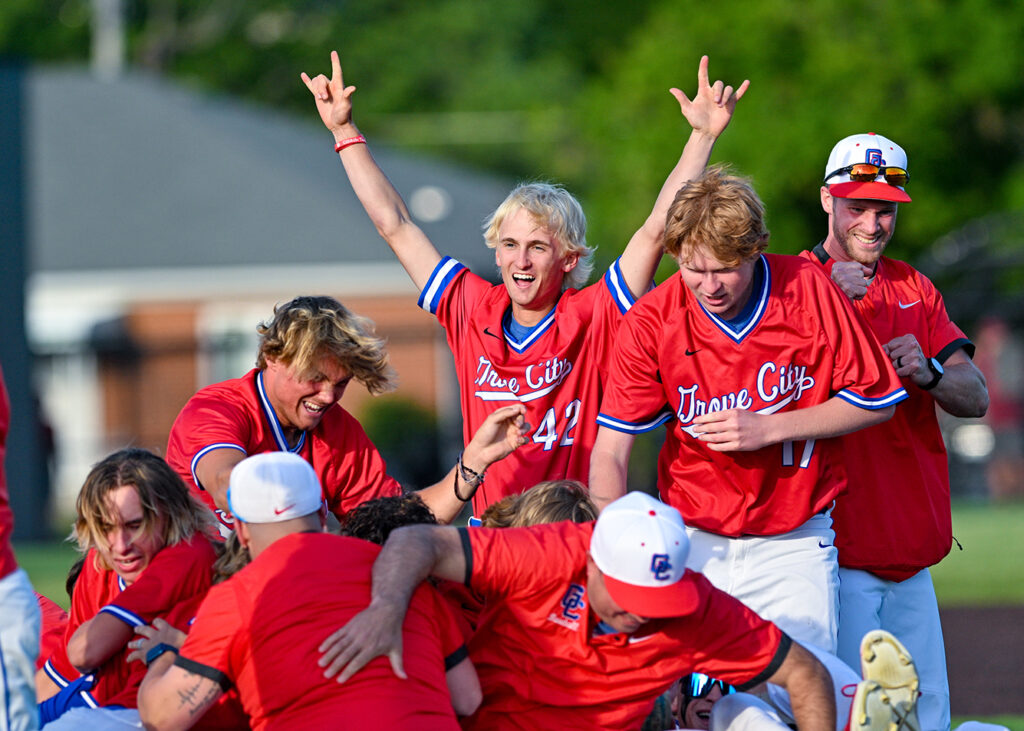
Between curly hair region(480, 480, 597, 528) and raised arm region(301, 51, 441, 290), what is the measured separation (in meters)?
1.43

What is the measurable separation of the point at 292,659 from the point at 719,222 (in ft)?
6.33

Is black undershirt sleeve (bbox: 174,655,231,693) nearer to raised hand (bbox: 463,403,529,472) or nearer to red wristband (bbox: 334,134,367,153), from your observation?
raised hand (bbox: 463,403,529,472)

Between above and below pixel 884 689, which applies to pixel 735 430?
above

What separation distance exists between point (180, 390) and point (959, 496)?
13798 mm

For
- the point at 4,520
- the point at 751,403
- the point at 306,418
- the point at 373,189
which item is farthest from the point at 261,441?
the point at 751,403

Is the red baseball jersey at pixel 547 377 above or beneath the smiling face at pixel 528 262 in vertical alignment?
beneath

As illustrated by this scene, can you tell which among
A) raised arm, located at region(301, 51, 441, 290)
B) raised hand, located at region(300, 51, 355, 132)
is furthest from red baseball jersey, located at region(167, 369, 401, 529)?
raised hand, located at region(300, 51, 355, 132)

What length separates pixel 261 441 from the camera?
5.09 meters

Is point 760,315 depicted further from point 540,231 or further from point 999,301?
point 999,301

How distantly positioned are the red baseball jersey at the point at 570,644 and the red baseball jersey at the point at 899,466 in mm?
1161

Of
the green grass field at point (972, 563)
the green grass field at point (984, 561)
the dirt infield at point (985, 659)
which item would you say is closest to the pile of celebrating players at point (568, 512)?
the dirt infield at point (985, 659)

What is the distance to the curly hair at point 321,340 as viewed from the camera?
4.93 meters

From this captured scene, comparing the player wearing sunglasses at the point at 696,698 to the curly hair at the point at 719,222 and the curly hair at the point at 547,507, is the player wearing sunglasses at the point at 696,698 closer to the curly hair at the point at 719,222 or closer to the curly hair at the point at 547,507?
the curly hair at the point at 547,507

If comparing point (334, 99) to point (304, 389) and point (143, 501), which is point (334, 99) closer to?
point (304, 389)
